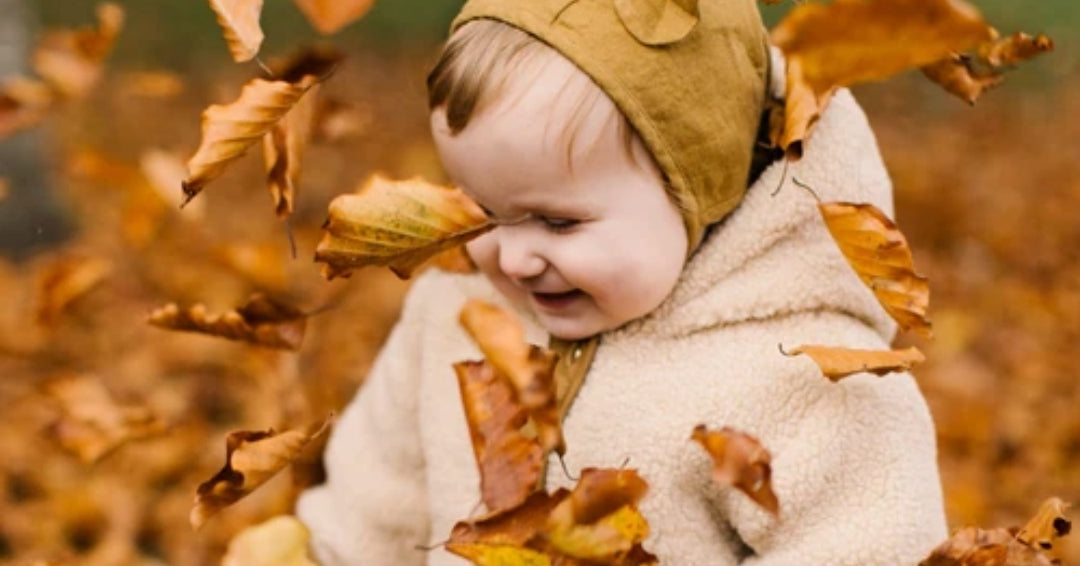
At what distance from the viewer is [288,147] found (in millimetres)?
1239

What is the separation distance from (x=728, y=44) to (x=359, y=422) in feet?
2.25

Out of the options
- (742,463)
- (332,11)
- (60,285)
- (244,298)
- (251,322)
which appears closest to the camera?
(742,463)

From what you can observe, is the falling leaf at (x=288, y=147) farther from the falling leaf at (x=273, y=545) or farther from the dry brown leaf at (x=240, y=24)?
the falling leaf at (x=273, y=545)

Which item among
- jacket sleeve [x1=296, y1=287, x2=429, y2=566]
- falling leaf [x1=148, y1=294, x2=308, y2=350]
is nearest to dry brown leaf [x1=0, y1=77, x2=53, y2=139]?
falling leaf [x1=148, y1=294, x2=308, y2=350]

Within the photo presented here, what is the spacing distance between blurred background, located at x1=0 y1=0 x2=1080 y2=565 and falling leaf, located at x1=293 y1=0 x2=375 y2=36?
0.71ft

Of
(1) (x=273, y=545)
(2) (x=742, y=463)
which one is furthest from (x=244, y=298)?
(2) (x=742, y=463)

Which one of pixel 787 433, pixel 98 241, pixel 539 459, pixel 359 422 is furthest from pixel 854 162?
pixel 98 241

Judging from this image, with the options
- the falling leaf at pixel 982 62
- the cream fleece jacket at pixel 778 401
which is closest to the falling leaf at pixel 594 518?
the cream fleece jacket at pixel 778 401

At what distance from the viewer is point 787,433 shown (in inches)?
46.1

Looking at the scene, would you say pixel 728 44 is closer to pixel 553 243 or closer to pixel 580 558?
pixel 553 243

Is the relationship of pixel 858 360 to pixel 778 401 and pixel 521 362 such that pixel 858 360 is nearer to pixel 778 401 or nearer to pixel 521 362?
pixel 778 401

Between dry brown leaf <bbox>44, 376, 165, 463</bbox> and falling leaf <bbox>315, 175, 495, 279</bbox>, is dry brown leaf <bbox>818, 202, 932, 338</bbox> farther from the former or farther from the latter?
dry brown leaf <bbox>44, 376, 165, 463</bbox>

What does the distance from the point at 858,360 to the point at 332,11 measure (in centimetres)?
59

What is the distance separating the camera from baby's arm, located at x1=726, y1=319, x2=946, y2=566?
1138 millimetres
